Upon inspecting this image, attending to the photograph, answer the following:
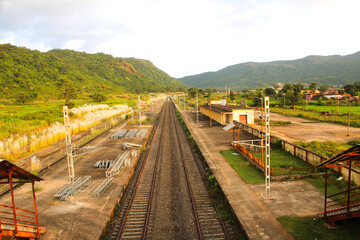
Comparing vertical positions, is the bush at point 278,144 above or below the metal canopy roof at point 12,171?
below

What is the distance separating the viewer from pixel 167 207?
1280 cm

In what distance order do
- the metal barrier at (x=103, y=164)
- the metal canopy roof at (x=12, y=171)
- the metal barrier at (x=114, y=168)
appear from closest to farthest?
1. the metal canopy roof at (x=12, y=171)
2. the metal barrier at (x=114, y=168)
3. the metal barrier at (x=103, y=164)

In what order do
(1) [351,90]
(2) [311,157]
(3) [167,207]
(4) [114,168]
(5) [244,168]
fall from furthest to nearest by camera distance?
(1) [351,90] < (5) [244,168] < (2) [311,157] < (4) [114,168] < (3) [167,207]

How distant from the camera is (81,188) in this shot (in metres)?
14.7

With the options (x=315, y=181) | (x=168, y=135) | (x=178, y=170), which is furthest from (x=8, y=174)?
(x=168, y=135)

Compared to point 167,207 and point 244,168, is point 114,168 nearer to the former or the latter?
point 167,207

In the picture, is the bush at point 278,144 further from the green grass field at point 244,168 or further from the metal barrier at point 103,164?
the metal barrier at point 103,164

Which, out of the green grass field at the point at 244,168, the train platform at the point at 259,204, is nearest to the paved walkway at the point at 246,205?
the train platform at the point at 259,204

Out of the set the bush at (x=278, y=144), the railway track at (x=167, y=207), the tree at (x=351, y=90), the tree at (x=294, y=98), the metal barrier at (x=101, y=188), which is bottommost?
the railway track at (x=167, y=207)

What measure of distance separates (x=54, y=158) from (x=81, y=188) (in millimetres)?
9556

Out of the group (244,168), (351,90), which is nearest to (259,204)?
(244,168)

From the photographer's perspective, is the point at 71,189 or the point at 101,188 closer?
the point at 71,189

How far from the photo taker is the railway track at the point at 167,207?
10.5 m

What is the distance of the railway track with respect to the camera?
1047cm
